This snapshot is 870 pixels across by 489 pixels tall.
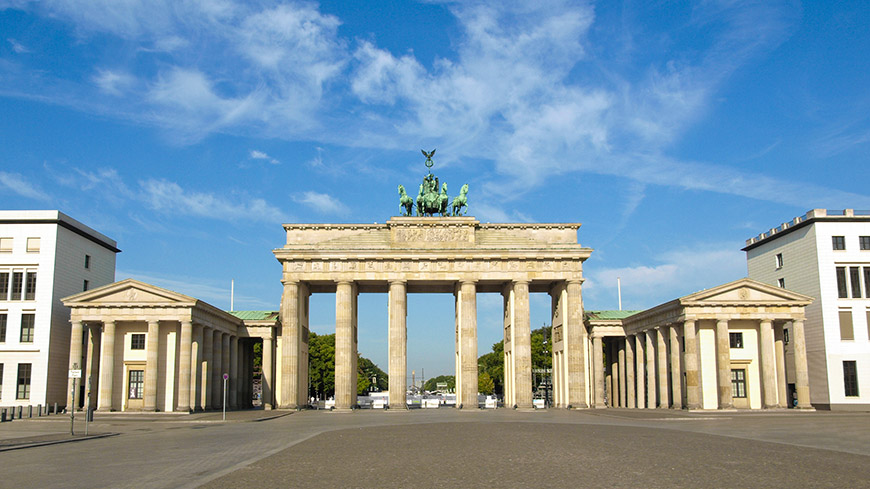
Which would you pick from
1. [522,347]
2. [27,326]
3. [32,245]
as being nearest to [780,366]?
[522,347]

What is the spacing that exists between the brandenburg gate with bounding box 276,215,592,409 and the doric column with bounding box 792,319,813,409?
58.8 feet

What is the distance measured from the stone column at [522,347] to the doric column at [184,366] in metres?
28.3

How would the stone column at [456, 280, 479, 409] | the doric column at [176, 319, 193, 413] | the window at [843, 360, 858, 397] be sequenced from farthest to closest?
1. the stone column at [456, 280, 479, 409]
2. the window at [843, 360, 858, 397]
3. the doric column at [176, 319, 193, 413]

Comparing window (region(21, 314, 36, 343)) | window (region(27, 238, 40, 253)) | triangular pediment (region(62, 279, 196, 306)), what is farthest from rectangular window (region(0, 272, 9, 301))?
triangular pediment (region(62, 279, 196, 306))

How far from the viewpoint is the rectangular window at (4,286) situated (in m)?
59.2

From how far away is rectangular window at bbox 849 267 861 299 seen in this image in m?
60.7

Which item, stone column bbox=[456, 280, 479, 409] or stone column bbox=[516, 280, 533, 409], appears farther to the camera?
stone column bbox=[456, 280, 479, 409]

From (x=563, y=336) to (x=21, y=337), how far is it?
149ft

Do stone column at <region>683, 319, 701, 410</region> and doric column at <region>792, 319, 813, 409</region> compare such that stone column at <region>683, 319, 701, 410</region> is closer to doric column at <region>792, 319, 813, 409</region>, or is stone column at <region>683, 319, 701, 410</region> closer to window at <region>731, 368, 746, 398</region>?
window at <region>731, 368, 746, 398</region>

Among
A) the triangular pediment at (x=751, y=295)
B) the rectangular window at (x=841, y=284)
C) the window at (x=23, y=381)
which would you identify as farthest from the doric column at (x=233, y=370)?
the rectangular window at (x=841, y=284)

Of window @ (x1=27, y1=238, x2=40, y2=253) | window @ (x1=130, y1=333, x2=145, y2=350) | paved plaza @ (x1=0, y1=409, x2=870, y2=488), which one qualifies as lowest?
paved plaza @ (x1=0, y1=409, x2=870, y2=488)

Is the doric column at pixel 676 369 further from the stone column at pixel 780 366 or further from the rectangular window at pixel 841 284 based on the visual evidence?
the rectangular window at pixel 841 284

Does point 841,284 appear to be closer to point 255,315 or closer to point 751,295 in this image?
point 751,295

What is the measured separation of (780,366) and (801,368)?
2.30 meters
